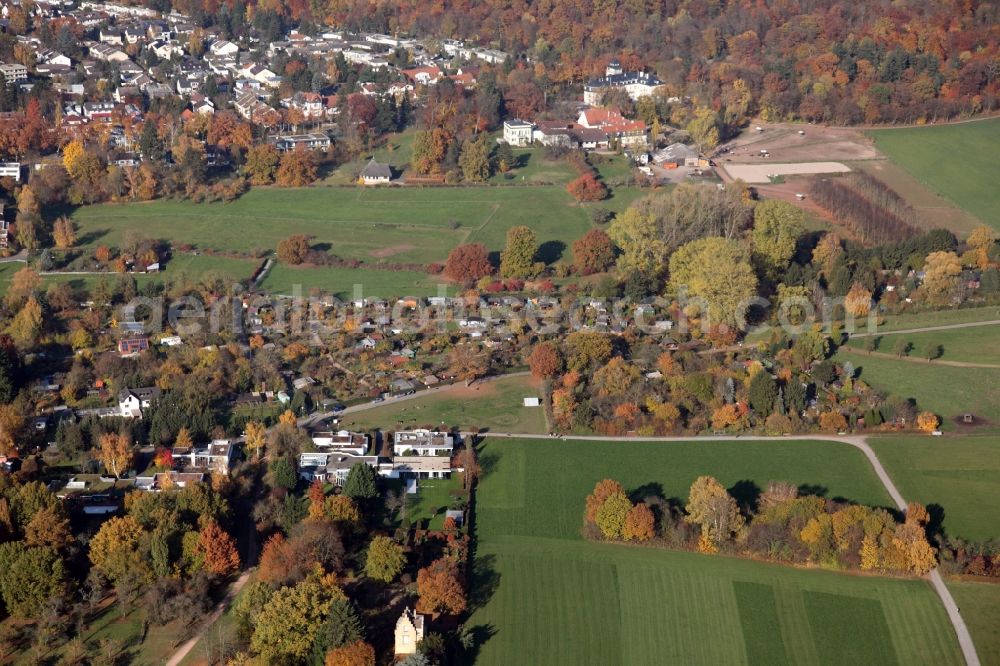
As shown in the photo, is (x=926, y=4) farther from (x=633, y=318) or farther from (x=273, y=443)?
(x=273, y=443)

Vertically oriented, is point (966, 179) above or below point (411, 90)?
below

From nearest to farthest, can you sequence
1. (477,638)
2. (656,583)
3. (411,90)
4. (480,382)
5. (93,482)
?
(477,638)
(656,583)
(93,482)
(480,382)
(411,90)

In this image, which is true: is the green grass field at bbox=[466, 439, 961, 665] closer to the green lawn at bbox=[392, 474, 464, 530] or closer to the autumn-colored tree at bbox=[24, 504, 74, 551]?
the green lawn at bbox=[392, 474, 464, 530]

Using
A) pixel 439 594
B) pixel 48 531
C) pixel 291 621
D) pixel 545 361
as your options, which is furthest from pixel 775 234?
pixel 48 531

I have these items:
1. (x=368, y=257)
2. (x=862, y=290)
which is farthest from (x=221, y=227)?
(x=862, y=290)

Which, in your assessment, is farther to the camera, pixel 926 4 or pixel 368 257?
pixel 926 4

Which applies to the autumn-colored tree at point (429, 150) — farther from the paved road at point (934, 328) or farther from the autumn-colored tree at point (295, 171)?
the paved road at point (934, 328)

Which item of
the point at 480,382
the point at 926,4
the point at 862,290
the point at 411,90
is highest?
the point at 926,4
